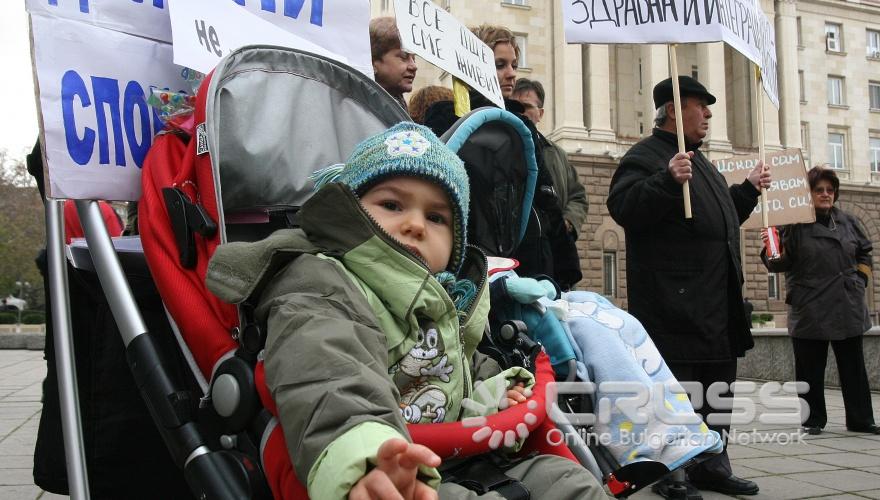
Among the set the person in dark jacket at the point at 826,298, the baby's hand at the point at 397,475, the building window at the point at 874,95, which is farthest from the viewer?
the building window at the point at 874,95

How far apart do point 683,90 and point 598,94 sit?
26726 millimetres

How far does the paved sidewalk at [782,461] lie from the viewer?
13.0 ft

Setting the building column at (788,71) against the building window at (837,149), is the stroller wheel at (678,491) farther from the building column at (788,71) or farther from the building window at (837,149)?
the building window at (837,149)

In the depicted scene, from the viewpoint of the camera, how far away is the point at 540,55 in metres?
30.8

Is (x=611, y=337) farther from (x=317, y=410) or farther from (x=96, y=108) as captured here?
(x=96, y=108)

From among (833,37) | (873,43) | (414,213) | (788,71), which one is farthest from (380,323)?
(873,43)

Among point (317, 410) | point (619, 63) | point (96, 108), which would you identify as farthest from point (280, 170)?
point (619, 63)

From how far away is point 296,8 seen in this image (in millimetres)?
2809

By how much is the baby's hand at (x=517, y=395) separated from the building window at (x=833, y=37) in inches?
1618

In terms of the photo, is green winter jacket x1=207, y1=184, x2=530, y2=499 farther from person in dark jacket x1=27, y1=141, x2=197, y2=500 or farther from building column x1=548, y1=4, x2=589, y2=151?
building column x1=548, y1=4, x2=589, y2=151

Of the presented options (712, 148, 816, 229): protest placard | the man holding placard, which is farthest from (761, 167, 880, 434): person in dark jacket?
the man holding placard

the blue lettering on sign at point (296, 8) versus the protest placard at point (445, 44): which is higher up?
the protest placard at point (445, 44)

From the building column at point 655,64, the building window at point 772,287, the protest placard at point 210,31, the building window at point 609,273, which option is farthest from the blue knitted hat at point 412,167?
the building window at point 772,287

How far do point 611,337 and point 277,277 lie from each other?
98 centimetres
